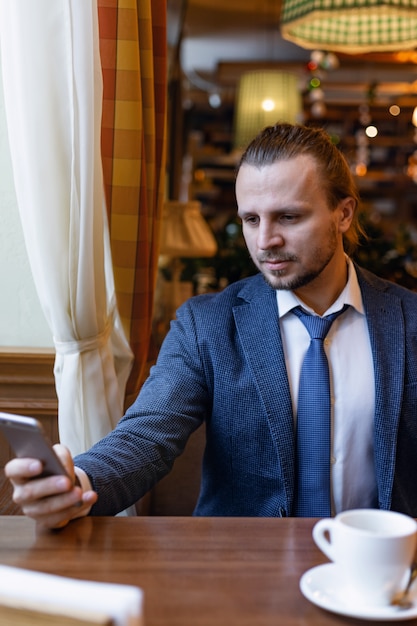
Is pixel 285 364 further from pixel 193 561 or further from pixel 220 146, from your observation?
pixel 220 146

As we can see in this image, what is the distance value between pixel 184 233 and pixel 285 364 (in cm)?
203

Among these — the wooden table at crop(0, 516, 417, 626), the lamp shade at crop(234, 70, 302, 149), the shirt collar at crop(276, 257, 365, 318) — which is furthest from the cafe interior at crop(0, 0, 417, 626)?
the lamp shade at crop(234, 70, 302, 149)

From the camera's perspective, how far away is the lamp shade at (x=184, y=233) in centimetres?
376

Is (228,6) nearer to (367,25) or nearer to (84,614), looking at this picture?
(367,25)

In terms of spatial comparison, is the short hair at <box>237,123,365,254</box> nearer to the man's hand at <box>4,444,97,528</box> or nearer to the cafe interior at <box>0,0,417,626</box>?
the cafe interior at <box>0,0,417,626</box>

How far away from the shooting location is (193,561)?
118 cm

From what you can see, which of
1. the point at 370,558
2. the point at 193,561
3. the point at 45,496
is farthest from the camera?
the point at 45,496

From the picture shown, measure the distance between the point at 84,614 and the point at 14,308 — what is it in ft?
5.10

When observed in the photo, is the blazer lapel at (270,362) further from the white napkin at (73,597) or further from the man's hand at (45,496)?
the white napkin at (73,597)

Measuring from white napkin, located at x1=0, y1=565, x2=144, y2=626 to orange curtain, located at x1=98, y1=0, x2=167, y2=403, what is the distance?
150 cm

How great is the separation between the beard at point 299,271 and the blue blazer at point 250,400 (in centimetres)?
11

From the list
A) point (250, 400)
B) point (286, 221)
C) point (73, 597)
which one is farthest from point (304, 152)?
point (73, 597)

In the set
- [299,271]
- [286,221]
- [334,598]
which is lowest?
[334,598]

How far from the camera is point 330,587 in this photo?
1.08 meters
